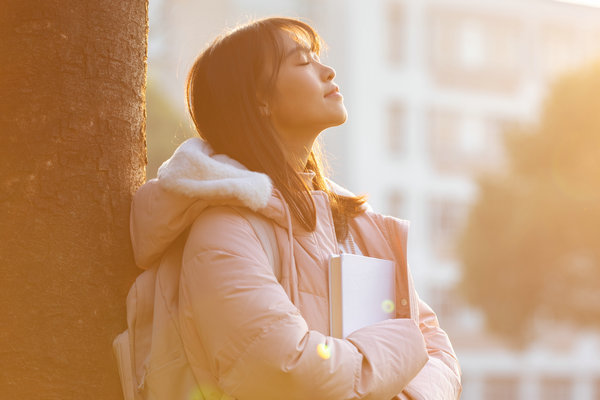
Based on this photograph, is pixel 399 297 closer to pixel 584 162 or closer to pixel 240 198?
pixel 240 198

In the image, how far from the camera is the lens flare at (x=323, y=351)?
216 cm

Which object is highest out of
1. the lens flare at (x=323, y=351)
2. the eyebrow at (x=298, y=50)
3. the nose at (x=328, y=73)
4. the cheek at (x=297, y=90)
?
the eyebrow at (x=298, y=50)

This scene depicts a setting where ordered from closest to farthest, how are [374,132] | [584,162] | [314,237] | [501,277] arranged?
[314,237], [584,162], [501,277], [374,132]

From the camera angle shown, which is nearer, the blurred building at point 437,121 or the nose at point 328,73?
the nose at point 328,73

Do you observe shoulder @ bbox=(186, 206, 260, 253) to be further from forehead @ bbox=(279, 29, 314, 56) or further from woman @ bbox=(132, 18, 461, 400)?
forehead @ bbox=(279, 29, 314, 56)

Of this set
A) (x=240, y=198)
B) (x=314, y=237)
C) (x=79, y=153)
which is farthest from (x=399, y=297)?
(x=79, y=153)

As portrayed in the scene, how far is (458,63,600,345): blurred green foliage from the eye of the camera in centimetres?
1942

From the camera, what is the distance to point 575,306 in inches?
779

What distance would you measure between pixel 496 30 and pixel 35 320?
3105 centimetres

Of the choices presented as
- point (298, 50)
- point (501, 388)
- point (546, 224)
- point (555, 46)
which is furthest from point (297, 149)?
point (555, 46)

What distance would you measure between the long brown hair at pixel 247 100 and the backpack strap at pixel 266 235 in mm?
180

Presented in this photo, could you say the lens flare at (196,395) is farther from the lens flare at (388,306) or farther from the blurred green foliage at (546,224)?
the blurred green foliage at (546,224)

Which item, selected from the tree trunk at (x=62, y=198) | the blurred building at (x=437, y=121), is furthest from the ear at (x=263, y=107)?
the blurred building at (x=437, y=121)

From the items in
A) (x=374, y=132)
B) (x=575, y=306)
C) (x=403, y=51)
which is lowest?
(x=575, y=306)
